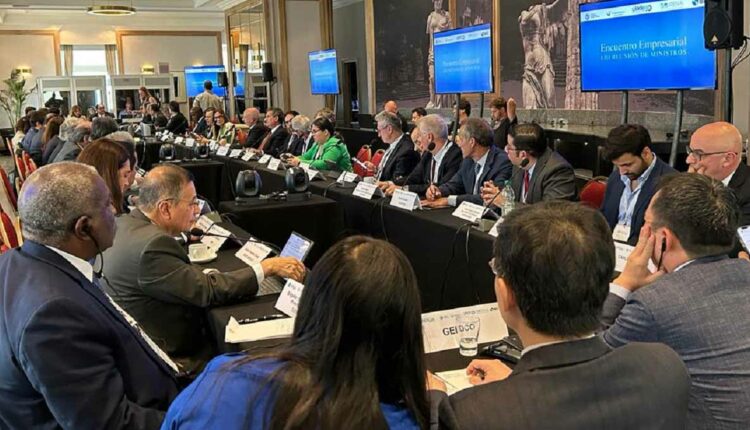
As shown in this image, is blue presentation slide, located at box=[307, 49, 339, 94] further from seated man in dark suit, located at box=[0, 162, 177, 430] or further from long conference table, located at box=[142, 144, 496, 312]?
seated man in dark suit, located at box=[0, 162, 177, 430]

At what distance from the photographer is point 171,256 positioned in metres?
2.19

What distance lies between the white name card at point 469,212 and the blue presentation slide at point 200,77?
1320 centimetres

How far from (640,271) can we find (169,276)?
54.4 inches

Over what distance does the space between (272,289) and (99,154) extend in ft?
3.82

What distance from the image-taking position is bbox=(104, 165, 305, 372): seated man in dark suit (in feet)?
7.11

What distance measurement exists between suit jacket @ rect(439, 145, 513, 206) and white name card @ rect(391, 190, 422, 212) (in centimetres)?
27

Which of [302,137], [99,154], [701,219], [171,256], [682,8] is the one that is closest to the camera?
[701,219]

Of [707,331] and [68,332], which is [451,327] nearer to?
[707,331]

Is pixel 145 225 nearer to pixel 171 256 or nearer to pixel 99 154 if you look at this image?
pixel 171 256

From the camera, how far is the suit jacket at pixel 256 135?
8.83m

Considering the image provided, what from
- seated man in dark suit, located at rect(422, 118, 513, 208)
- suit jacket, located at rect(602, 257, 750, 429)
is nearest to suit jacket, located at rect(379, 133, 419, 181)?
seated man in dark suit, located at rect(422, 118, 513, 208)

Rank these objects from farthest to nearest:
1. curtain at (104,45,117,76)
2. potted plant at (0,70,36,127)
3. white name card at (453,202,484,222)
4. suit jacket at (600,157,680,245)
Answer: curtain at (104,45,117,76), potted plant at (0,70,36,127), white name card at (453,202,484,222), suit jacket at (600,157,680,245)

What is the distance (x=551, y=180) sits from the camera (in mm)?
3693

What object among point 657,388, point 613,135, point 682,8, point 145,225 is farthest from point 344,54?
point 657,388
